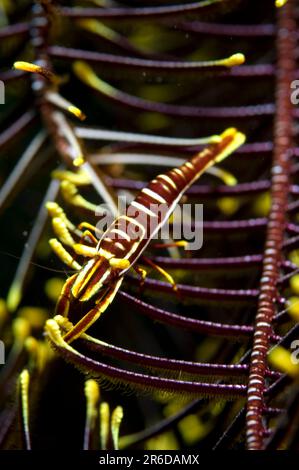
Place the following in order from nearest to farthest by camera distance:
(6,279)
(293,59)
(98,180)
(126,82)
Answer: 1. (98,180)
2. (293,59)
3. (6,279)
4. (126,82)

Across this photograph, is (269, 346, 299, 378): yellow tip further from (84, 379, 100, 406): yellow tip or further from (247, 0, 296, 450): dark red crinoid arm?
(84, 379, 100, 406): yellow tip

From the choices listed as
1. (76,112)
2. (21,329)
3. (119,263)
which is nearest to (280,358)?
(119,263)

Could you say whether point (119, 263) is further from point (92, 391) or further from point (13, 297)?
point (13, 297)

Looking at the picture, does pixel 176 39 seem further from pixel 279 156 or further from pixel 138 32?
pixel 279 156

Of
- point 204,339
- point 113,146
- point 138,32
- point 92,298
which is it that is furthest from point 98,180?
point 138,32

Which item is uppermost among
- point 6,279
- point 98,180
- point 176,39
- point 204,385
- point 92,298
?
point 176,39

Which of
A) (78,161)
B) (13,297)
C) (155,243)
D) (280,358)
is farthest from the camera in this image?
(155,243)

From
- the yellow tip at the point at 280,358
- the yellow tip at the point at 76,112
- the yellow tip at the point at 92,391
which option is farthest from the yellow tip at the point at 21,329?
the yellow tip at the point at 280,358
